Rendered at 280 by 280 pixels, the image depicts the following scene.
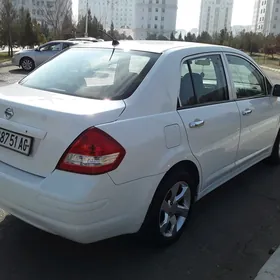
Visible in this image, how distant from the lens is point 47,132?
7.89 ft

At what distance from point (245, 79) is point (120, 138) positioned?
228 centimetres

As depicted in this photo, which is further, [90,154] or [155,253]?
[155,253]

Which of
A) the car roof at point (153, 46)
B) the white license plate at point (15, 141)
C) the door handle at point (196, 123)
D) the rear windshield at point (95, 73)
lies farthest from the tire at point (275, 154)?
the white license plate at point (15, 141)

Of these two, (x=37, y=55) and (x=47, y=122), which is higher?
(x=47, y=122)

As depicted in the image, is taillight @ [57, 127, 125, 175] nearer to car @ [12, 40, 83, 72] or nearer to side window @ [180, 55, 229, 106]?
side window @ [180, 55, 229, 106]

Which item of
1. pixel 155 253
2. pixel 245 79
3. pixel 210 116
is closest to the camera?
pixel 155 253

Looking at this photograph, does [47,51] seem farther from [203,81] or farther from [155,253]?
[155,253]

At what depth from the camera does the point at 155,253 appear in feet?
9.84

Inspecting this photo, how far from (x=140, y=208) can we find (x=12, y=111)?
114 centimetres

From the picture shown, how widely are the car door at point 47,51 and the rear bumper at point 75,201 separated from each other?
49.2 feet

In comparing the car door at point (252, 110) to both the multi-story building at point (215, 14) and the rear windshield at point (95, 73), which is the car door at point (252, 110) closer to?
the rear windshield at point (95, 73)

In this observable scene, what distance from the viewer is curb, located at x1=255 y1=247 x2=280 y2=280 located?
8.68ft

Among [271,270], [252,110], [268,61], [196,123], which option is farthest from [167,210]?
[268,61]

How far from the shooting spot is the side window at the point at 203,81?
3.12 m
